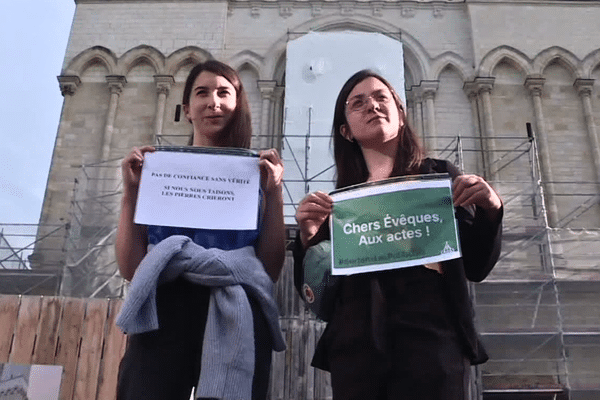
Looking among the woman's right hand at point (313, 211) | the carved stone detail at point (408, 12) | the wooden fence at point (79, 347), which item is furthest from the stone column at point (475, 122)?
the woman's right hand at point (313, 211)

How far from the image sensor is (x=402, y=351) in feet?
6.66

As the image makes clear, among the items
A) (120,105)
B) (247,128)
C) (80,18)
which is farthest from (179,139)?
(247,128)

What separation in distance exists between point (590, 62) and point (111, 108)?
36.7 feet

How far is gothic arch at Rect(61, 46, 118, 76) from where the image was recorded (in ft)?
44.5

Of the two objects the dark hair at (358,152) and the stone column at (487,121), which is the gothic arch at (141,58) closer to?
the stone column at (487,121)

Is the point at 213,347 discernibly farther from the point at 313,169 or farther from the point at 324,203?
the point at 313,169

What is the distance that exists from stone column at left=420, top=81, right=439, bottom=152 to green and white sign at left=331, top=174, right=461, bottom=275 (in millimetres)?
10511

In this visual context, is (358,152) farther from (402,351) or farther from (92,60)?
(92,60)

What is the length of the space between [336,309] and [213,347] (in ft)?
1.59

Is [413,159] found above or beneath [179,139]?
beneath

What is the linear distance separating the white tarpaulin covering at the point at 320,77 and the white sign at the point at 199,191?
372 inches

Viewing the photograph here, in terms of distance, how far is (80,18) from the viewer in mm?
14266

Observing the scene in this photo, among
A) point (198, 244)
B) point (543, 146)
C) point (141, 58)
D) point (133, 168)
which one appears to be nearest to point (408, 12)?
point (543, 146)

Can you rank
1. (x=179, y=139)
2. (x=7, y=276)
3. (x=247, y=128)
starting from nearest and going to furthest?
(x=247, y=128) → (x=7, y=276) → (x=179, y=139)
